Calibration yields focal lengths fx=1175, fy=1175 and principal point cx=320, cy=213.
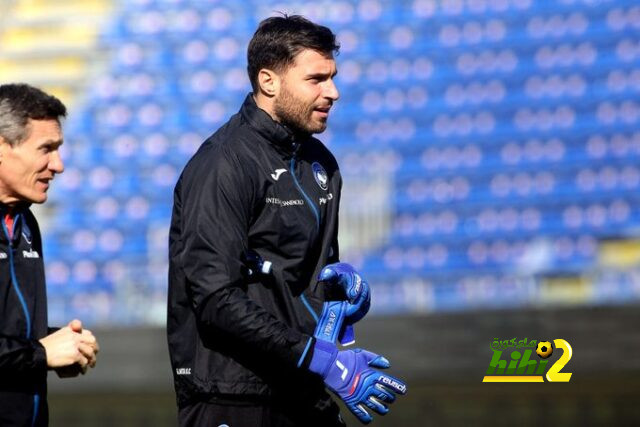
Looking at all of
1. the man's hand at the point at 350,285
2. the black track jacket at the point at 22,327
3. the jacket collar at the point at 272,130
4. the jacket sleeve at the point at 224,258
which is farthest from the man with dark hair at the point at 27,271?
the man's hand at the point at 350,285

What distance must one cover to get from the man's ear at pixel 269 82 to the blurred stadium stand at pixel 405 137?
7433mm

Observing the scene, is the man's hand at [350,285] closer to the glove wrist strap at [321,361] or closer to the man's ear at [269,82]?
the glove wrist strap at [321,361]

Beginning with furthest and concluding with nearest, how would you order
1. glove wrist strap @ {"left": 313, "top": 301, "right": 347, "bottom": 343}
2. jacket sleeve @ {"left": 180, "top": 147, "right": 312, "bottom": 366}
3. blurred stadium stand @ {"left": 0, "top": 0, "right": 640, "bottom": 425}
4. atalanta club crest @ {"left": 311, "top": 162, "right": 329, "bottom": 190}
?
1. blurred stadium stand @ {"left": 0, "top": 0, "right": 640, "bottom": 425}
2. atalanta club crest @ {"left": 311, "top": 162, "right": 329, "bottom": 190}
3. glove wrist strap @ {"left": 313, "top": 301, "right": 347, "bottom": 343}
4. jacket sleeve @ {"left": 180, "top": 147, "right": 312, "bottom": 366}

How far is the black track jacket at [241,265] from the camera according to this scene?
290cm

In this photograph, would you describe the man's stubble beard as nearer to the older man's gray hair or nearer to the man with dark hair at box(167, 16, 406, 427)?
the man with dark hair at box(167, 16, 406, 427)

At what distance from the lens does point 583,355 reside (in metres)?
7.92

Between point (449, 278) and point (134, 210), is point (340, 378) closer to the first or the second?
point (449, 278)

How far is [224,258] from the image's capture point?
2914 millimetres

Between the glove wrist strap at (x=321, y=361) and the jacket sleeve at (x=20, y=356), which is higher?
the glove wrist strap at (x=321, y=361)

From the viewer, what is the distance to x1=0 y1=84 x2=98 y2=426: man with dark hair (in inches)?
123

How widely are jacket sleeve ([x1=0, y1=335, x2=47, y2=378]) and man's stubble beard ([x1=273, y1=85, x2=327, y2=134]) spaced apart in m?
0.89

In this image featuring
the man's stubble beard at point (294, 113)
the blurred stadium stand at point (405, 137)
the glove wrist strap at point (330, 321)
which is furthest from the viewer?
the blurred stadium stand at point (405, 137)

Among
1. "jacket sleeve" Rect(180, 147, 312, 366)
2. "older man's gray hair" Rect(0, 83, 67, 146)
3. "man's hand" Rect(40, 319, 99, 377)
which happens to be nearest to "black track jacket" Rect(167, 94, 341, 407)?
"jacket sleeve" Rect(180, 147, 312, 366)

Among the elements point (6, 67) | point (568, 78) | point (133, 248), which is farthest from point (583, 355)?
point (6, 67)
